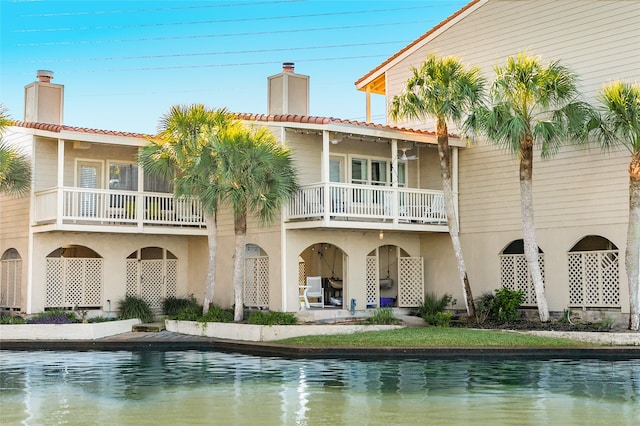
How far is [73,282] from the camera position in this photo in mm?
25172

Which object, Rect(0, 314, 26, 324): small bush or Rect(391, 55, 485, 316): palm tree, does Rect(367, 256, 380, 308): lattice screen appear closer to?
Rect(391, 55, 485, 316): palm tree

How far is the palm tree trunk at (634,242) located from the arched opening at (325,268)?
8503 mm

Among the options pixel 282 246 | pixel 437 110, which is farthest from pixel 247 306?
pixel 437 110

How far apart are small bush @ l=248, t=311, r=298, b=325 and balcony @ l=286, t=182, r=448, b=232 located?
239 cm

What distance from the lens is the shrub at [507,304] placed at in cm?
2225

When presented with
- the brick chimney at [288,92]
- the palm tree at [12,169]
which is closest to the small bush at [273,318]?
the brick chimney at [288,92]

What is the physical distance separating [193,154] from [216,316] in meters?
4.39

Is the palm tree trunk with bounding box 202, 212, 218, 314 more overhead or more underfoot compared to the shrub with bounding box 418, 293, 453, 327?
more overhead

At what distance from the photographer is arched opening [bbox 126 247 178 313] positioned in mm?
26344

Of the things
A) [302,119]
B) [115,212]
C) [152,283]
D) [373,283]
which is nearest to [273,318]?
[373,283]

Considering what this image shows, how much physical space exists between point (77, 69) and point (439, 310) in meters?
21.7

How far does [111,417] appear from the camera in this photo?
11234 millimetres

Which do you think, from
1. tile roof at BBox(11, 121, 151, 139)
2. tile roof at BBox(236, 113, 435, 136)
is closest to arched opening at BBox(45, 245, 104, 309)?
tile roof at BBox(11, 121, 151, 139)

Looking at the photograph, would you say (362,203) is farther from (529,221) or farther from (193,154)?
(193,154)
